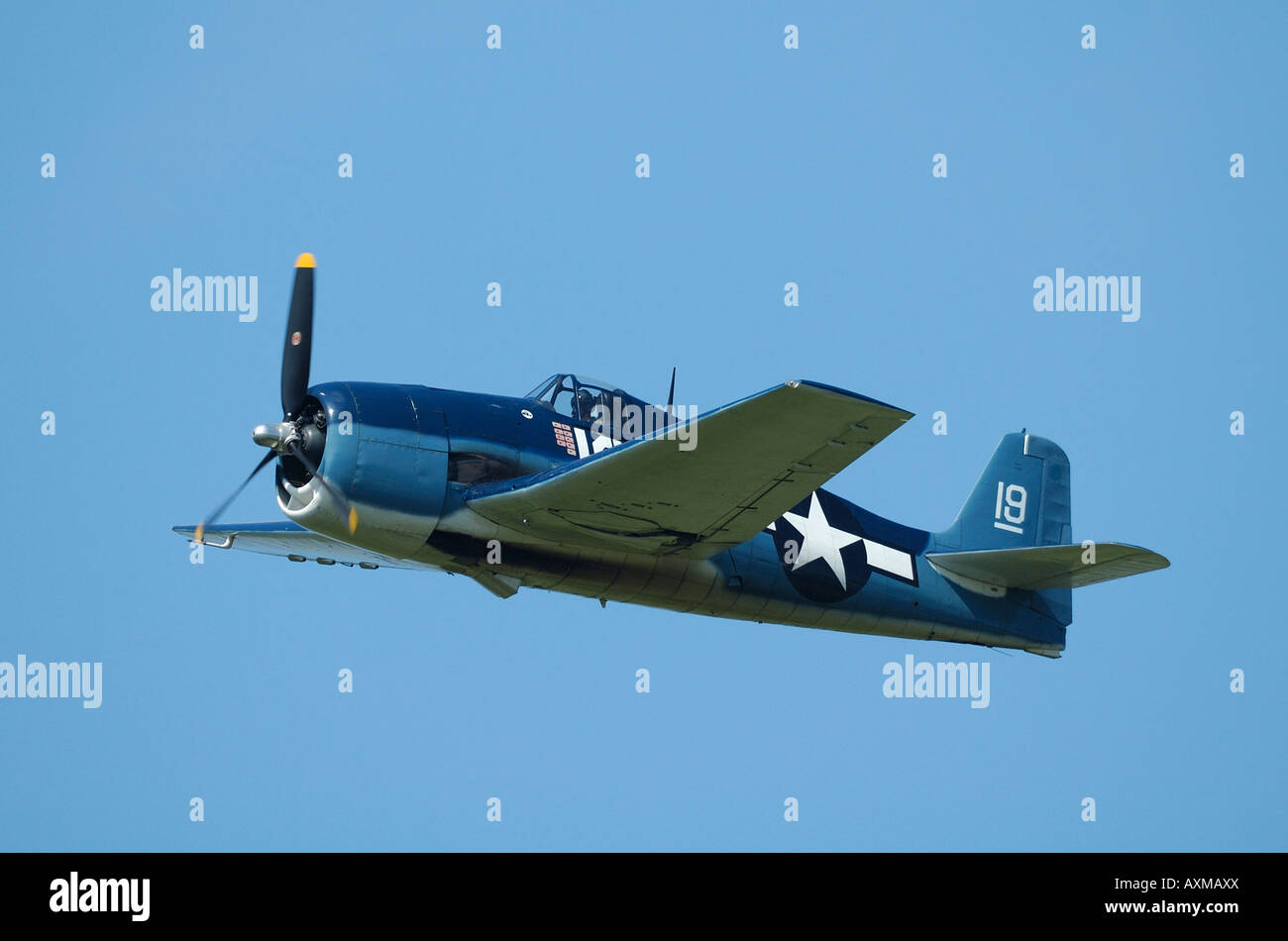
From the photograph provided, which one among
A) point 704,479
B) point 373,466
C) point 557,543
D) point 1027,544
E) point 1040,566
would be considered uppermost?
point 373,466

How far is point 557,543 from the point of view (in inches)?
622

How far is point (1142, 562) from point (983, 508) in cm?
378

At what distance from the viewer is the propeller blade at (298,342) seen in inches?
595

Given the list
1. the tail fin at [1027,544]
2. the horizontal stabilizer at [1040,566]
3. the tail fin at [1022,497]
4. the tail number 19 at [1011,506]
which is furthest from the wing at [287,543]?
the tail number 19 at [1011,506]

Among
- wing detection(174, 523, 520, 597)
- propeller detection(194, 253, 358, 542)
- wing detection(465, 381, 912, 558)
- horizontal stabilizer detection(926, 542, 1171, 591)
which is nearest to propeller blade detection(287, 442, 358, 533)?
propeller detection(194, 253, 358, 542)

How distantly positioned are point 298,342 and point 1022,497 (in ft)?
32.7

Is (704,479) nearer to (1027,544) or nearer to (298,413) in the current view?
(298,413)

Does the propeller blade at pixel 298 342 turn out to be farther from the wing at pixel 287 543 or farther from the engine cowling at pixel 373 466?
the wing at pixel 287 543

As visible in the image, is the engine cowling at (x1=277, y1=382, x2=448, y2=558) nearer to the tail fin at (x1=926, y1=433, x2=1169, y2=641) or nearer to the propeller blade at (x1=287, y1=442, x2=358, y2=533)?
the propeller blade at (x1=287, y1=442, x2=358, y2=533)

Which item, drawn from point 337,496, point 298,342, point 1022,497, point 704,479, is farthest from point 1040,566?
point 298,342

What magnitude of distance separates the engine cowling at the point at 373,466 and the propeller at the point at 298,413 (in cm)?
3

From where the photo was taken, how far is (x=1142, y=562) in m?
16.8
